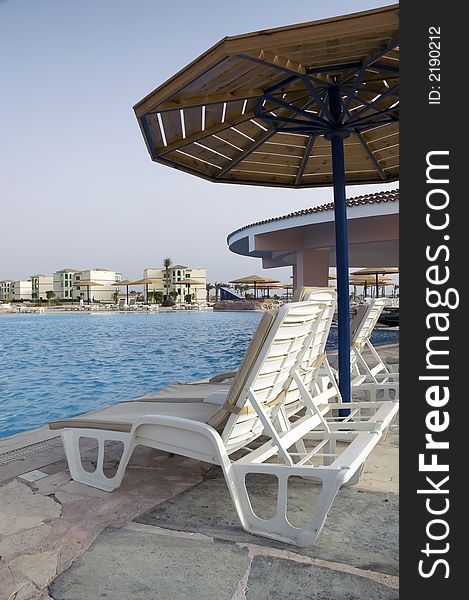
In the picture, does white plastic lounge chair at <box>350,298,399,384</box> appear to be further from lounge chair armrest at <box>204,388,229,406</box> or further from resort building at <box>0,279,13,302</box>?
resort building at <box>0,279,13,302</box>

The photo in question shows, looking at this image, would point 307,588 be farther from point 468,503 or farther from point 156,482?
point 156,482

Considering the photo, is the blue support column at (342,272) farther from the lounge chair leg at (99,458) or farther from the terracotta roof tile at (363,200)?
the terracotta roof tile at (363,200)

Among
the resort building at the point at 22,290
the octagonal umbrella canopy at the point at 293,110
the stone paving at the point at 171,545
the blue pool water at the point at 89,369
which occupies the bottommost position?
the blue pool water at the point at 89,369

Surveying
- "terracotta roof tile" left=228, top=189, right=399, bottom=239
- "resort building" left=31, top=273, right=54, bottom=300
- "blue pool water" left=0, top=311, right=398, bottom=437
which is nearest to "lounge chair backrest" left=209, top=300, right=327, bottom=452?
"blue pool water" left=0, top=311, right=398, bottom=437

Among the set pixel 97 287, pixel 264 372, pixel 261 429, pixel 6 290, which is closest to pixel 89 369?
pixel 261 429

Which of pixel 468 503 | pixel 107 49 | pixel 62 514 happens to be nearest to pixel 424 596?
pixel 468 503

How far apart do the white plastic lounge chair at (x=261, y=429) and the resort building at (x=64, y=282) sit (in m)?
74.0

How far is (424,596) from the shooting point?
139cm

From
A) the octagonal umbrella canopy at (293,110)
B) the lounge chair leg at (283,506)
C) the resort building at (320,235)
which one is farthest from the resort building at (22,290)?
the lounge chair leg at (283,506)

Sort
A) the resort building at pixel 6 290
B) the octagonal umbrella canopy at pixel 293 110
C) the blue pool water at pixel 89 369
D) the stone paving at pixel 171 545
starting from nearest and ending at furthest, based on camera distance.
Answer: the stone paving at pixel 171 545 < the octagonal umbrella canopy at pixel 293 110 < the blue pool water at pixel 89 369 < the resort building at pixel 6 290

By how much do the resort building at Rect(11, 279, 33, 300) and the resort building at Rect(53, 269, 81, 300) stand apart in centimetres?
381

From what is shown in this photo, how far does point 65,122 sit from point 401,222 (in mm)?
14824

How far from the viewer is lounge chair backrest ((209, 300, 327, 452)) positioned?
8.21 feet

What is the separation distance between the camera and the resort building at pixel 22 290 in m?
75.2
